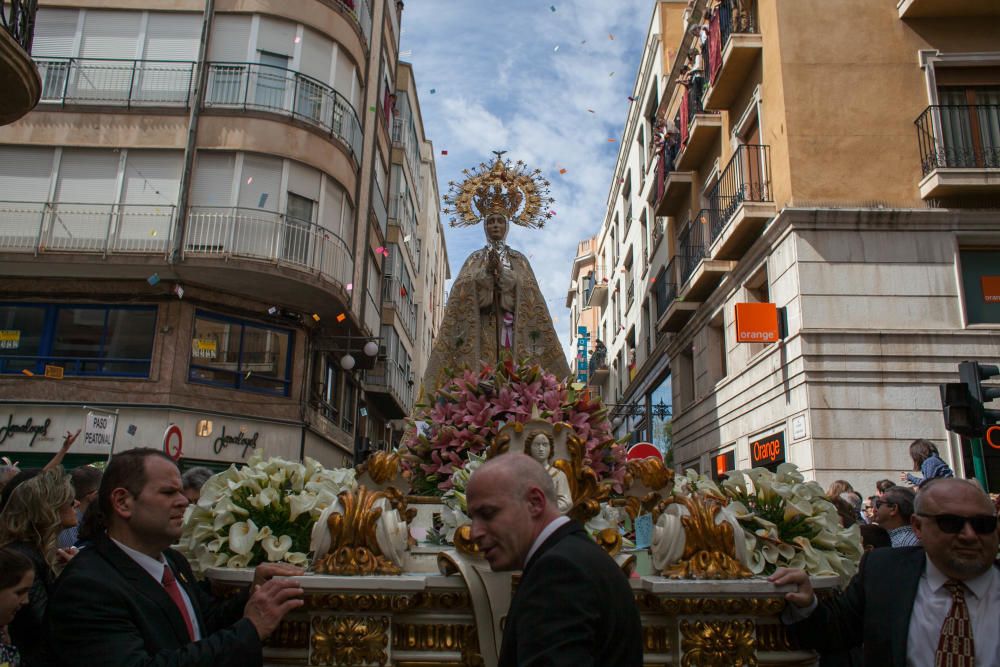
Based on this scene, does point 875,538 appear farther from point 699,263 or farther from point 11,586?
point 699,263

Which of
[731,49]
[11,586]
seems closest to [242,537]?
[11,586]

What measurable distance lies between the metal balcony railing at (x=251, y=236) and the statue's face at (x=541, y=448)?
13.9 meters

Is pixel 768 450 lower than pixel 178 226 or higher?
lower

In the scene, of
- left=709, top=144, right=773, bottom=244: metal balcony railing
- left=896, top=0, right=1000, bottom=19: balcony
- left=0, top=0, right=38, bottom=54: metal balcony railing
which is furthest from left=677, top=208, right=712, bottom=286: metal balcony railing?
left=0, top=0, right=38, bottom=54: metal balcony railing

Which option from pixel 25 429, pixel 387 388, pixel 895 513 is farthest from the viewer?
pixel 387 388

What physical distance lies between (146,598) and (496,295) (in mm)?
4409

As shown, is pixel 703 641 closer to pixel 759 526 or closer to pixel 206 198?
pixel 759 526

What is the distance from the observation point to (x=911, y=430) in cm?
1148

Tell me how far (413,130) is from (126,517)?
30.2 meters

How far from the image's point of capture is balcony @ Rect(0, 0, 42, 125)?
7.64 m

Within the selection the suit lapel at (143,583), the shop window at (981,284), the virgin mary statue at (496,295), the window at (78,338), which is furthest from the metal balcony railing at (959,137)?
the window at (78,338)

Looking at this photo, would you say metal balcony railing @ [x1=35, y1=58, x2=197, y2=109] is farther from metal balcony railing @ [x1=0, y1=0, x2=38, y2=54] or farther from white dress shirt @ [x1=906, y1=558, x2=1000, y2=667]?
white dress shirt @ [x1=906, y1=558, x2=1000, y2=667]

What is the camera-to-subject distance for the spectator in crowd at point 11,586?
8.15 ft

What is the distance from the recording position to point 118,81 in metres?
17.0
